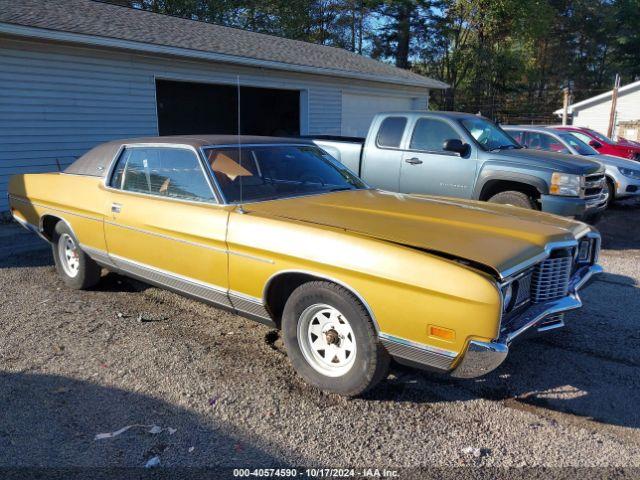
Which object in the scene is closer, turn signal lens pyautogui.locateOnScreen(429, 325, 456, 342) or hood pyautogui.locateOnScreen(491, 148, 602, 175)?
turn signal lens pyautogui.locateOnScreen(429, 325, 456, 342)

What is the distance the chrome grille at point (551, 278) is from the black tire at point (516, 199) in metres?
3.44

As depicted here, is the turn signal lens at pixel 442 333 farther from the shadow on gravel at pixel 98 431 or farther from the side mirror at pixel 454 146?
the side mirror at pixel 454 146

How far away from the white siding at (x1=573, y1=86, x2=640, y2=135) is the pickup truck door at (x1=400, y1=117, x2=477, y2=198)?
2749 cm

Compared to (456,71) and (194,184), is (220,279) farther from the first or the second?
(456,71)

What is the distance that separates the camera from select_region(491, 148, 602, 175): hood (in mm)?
6570

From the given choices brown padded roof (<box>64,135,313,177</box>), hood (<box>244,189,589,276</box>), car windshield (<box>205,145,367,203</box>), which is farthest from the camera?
brown padded roof (<box>64,135,313,177</box>)

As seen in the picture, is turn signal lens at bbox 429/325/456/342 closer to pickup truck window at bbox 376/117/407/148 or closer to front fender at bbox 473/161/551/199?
front fender at bbox 473/161/551/199

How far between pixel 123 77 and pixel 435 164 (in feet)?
21.2

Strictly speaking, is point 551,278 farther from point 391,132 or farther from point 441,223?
point 391,132

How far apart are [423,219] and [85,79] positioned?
8.28 m

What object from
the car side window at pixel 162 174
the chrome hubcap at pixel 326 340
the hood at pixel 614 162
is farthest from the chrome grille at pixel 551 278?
the hood at pixel 614 162

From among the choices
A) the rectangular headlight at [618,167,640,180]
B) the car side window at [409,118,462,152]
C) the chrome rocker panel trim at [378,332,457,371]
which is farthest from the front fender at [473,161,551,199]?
the rectangular headlight at [618,167,640,180]

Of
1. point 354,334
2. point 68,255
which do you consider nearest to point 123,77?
point 68,255

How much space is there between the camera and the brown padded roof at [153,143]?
4.27 meters
